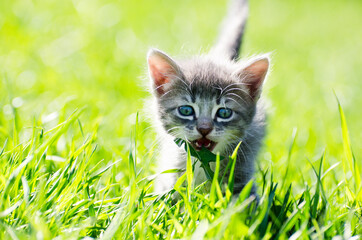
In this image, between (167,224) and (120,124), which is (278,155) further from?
(167,224)

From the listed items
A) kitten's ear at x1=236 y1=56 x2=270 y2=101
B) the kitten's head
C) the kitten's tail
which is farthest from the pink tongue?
the kitten's tail

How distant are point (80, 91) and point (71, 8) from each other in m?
2.33

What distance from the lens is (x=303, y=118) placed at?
3498 mm

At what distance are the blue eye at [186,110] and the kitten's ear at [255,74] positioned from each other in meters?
0.31

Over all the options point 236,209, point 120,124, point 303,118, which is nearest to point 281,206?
point 236,209

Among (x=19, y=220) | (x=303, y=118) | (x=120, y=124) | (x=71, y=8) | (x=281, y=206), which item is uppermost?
(x=71, y=8)

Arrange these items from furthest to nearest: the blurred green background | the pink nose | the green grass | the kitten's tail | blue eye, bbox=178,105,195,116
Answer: the kitten's tail → the blurred green background → blue eye, bbox=178,105,195,116 → the pink nose → the green grass

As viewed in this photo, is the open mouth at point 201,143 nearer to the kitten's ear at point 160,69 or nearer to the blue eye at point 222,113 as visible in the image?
the blue eye at point 222,113

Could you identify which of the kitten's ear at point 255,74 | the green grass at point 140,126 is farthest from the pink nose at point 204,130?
the kitten's ear at point 255,74

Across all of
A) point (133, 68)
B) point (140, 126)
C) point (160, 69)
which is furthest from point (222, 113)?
point (133, 68)

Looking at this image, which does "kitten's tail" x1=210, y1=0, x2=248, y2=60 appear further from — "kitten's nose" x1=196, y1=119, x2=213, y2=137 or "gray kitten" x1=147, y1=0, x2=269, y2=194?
"kitten's nose" x1=196, y1=119, x2=213, y2=137

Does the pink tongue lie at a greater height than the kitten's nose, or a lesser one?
lesser

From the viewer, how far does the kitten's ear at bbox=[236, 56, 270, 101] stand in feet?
6.97

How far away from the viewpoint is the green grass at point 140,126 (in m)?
1.52
